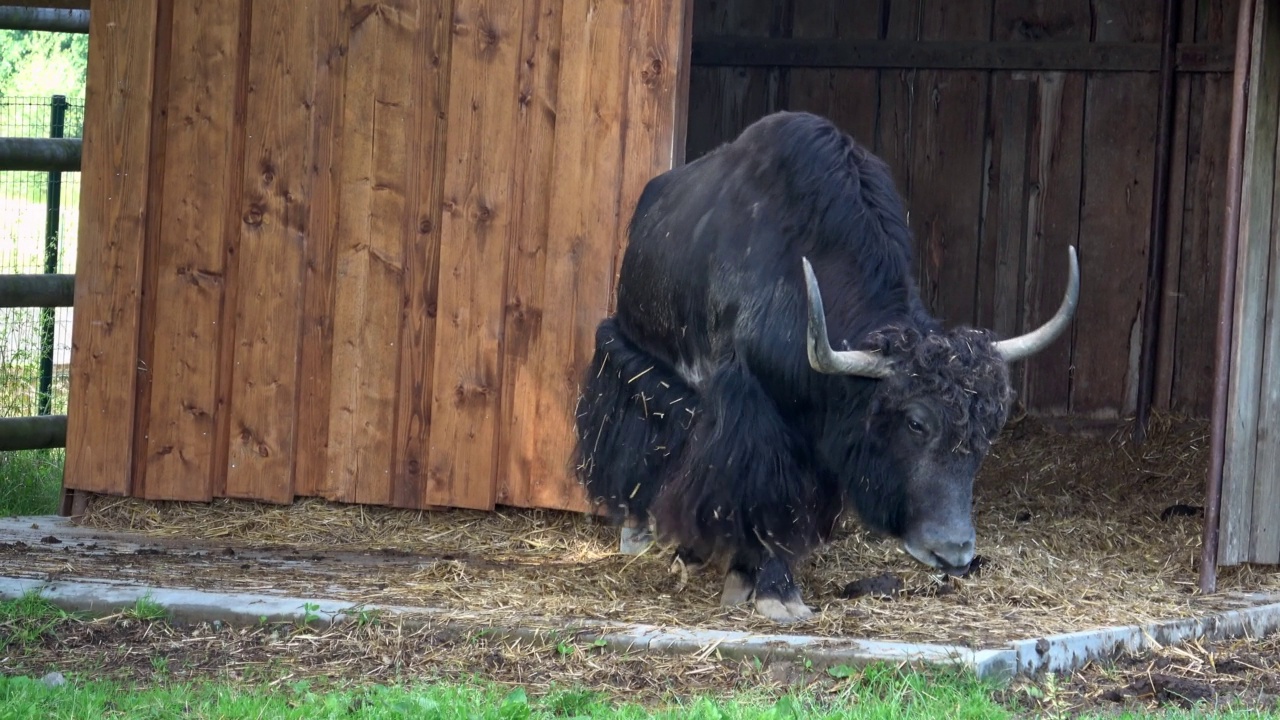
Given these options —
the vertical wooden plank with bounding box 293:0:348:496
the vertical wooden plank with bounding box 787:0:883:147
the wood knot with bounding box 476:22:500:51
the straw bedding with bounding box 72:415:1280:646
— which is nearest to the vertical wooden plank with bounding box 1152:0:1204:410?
the straw bedding with bounding box 72:415:1280:646

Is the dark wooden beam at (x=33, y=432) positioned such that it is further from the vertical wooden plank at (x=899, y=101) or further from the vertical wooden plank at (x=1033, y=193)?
the vertical wooden plank at (x=1033, y=193)

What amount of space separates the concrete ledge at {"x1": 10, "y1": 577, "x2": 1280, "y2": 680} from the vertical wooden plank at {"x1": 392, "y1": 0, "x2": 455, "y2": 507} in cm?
168

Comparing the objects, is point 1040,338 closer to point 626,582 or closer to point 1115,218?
point 626,582

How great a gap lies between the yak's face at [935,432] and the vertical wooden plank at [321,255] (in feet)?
10.2

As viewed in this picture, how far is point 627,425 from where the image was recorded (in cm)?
642

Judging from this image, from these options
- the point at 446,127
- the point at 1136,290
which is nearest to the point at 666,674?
the point at 446,127

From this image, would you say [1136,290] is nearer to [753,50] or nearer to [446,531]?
[753,50]

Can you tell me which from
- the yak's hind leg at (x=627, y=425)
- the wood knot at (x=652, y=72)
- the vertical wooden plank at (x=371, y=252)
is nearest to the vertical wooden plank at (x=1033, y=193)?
the wood knot at (x=652, y=72)

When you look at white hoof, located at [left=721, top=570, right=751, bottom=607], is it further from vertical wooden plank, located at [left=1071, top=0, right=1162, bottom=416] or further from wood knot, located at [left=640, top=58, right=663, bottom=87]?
vertical wooden plank, located at [left=1071, top=0, right=1162, bottom=416]

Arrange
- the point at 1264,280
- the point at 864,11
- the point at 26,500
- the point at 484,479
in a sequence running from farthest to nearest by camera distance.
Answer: the point at 864,11
the point at 26,500
the point at 484,479
the point at 1264,280

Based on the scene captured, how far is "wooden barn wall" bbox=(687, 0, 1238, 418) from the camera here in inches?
367

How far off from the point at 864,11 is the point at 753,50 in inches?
29.8

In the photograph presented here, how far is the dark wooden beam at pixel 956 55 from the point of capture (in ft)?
30.3

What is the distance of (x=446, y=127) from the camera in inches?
284
